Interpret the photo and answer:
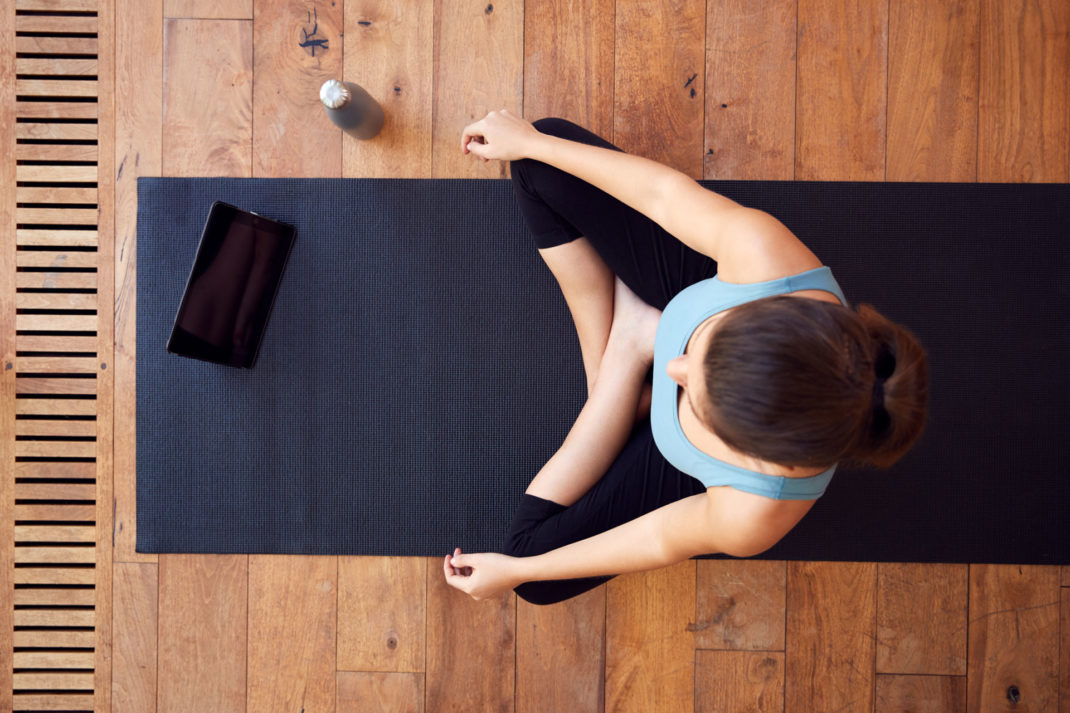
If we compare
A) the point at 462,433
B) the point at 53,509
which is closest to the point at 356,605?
the point at 462,433

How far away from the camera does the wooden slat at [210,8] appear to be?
3.97 ft

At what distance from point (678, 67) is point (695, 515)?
0.86 meters

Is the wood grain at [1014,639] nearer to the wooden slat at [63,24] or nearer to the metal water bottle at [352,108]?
the metal water bottle at [352,108]

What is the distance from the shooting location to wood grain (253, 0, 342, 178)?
3.96 feet

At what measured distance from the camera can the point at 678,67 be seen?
1.20 meters

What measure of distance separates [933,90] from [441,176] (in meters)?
0.95

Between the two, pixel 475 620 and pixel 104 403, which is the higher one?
pixel 104 403

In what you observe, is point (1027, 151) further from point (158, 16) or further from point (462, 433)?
point (158, 16)

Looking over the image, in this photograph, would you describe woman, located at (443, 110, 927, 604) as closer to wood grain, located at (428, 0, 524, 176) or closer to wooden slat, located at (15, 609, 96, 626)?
wood grain, located at (428, 0, 524, 176)

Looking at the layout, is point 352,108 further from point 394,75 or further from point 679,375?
point 679,375

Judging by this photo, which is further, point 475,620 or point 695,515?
point 475,620

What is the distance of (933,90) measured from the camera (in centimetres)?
120

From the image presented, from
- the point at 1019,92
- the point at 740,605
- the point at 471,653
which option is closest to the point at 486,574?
the point at 471,653

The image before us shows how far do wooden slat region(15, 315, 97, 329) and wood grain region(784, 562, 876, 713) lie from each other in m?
1.42
